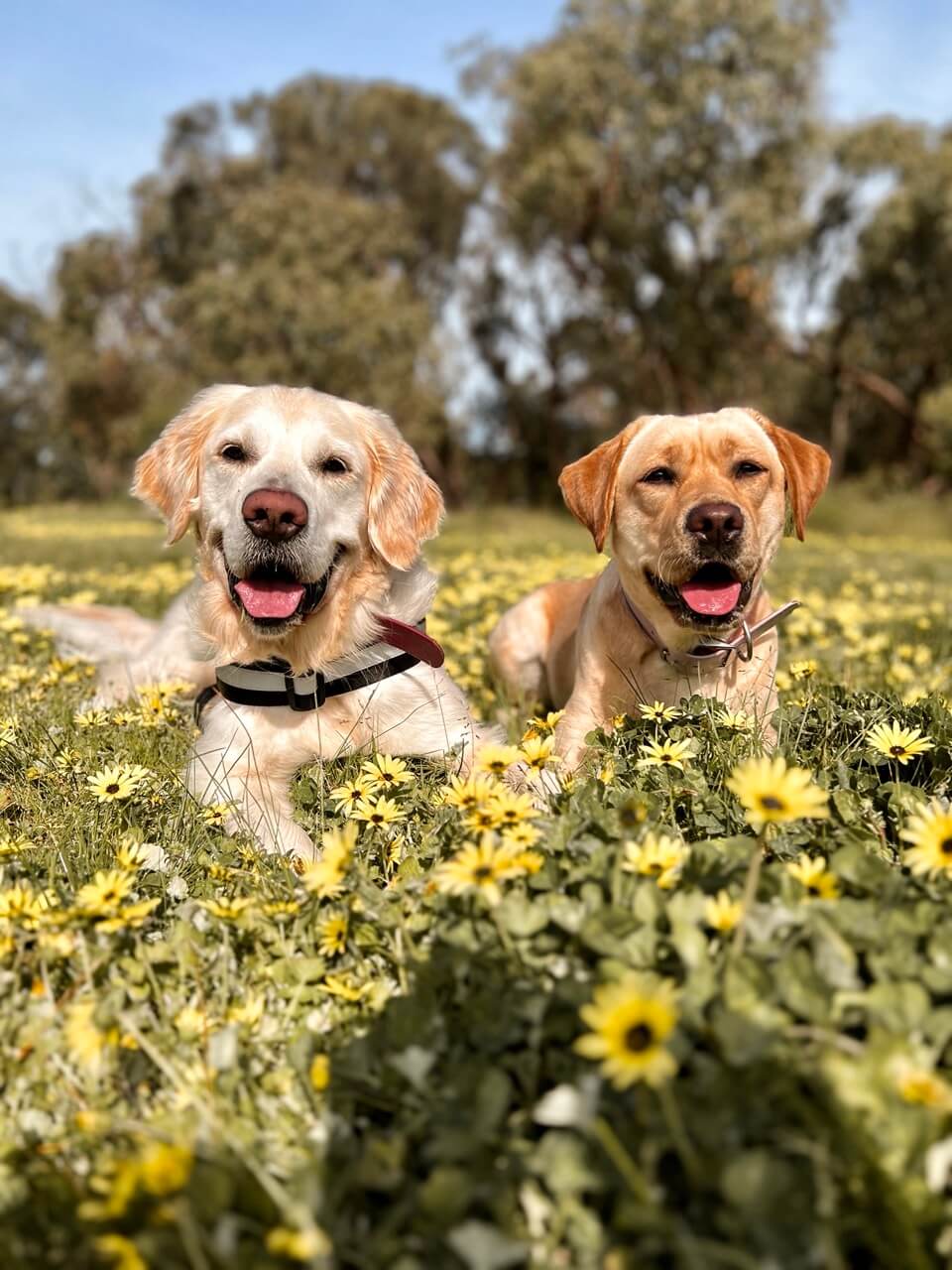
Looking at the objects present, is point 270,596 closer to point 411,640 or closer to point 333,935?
point 411,640

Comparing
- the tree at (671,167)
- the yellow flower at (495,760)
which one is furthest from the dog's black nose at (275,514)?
the tree at (671,167)

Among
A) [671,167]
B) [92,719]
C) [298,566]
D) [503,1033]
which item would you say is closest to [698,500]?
[298,566]

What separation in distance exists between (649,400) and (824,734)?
3039cm

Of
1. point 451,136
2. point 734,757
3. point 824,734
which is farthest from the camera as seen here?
point 451,136

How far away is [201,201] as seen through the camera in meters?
43.7

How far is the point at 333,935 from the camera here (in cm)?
192

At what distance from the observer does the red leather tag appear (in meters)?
3.53

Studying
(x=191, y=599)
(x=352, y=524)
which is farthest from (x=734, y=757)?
(x=191, y=599)

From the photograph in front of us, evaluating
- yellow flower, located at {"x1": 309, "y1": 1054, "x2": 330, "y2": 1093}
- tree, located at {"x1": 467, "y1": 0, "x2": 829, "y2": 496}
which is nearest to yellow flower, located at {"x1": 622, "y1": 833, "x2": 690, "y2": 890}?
yellow flower, located at {"x1": 309, "y1": 1054, "x2": 330, "y2": 1093}

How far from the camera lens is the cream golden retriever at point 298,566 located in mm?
3299

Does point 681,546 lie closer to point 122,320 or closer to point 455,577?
point 455,577

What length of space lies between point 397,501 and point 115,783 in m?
1.61

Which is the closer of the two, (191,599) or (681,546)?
(681,546)

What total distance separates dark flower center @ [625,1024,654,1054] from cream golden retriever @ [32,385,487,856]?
6.27 feet
